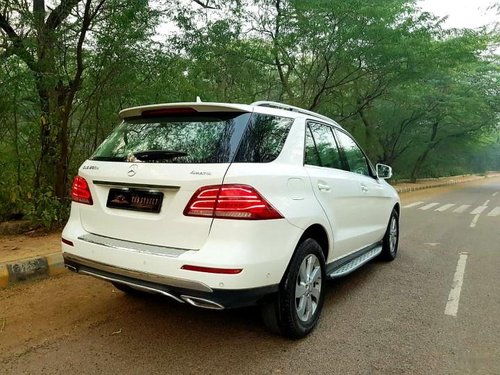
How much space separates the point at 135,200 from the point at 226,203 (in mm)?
687

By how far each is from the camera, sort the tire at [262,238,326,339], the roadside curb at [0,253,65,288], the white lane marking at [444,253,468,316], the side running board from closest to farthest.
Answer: the tire at [262,238,326,339] < the side running board < the white lane marking at [444,253,468,316] < the roadside curb at [0,253,65,288]

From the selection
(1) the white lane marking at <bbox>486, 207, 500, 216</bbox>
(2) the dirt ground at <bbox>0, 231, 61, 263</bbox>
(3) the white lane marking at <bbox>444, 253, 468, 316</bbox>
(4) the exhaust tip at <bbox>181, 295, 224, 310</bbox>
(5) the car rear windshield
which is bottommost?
(1) the white lane marking at <bbox>486, 207, 500, 216</bbox>

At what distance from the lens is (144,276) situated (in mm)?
2592

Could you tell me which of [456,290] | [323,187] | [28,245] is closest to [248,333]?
[323,187]

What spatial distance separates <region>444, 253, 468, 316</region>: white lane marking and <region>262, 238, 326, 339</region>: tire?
1.35m

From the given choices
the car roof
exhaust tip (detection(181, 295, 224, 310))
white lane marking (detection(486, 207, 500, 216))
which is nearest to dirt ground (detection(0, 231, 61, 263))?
the car roof

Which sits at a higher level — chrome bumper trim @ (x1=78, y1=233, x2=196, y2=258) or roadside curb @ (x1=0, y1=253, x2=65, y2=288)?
chrome bumper trim @ (x1=78, y1=233, x2=196, y2=258)

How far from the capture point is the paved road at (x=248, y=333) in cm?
265

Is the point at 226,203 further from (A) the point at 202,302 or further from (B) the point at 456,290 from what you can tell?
(B) the point at 456,290

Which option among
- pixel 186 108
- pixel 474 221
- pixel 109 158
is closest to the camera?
pixel 186 108

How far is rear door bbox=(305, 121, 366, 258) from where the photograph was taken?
330 cm

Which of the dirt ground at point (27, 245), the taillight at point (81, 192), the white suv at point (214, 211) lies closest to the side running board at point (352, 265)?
the white suv at point (214, 211)

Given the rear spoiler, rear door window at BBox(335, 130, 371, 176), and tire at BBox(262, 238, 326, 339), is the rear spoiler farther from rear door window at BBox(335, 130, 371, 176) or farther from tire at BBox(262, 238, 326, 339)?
rear door window at BBox(335, 130, 371, 176)

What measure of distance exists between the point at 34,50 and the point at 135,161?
3632 millimetres
